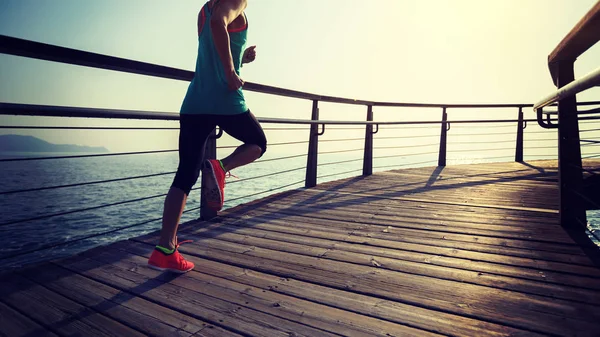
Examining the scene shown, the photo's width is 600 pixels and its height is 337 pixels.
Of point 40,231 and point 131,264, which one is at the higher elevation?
point 131,264

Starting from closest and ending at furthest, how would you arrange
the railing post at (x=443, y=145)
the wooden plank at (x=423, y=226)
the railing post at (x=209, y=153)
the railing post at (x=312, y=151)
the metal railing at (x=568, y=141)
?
the wooden plank at (x=423, y=226)
the metal railing at (x=568, y=141)
the railing post at (x=209, y=153)
the railing post at (x=312, y=151)
the railing post at (x=443, y=145)

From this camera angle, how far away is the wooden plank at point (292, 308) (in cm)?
131

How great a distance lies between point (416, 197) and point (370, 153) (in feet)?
6.15

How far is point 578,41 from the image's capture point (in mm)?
2111

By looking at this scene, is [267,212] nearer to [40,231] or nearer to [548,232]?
[548,232]

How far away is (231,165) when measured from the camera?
80.0 inches

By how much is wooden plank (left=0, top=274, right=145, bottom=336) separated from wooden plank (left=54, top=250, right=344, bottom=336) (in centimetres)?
21

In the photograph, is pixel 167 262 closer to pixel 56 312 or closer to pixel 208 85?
pixel 56 312

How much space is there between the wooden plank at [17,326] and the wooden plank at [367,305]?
734 mm

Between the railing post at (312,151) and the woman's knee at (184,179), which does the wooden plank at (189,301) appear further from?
the railing post at (312,151)

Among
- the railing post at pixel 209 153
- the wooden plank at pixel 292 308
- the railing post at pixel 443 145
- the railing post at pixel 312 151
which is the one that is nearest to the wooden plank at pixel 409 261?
the railing post at pixel 209 153

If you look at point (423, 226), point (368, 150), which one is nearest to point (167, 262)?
point (423, 226)

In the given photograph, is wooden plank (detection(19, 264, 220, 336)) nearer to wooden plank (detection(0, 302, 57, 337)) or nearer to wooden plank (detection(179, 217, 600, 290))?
wooden plank (detection(0, 302, 57, 337))

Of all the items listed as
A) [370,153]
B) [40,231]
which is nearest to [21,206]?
[40,231]
